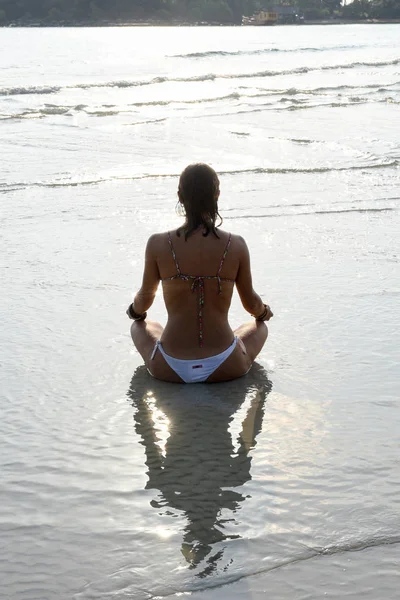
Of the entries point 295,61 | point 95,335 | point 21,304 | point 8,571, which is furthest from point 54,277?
point 295,61

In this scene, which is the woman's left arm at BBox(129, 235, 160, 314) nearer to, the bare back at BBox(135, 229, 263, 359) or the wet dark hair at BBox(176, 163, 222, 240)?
the bare back at BBox(135, 229, 263, 359)

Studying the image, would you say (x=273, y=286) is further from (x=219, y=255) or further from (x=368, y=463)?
(x=368, y=463)

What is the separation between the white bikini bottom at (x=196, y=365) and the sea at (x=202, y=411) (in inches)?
2.4

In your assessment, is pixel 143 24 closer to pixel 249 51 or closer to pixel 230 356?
pixel 249 51

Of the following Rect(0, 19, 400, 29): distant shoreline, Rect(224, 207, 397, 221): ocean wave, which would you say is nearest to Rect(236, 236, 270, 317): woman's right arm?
Rect(224, 207, 397, 221): ocean wave

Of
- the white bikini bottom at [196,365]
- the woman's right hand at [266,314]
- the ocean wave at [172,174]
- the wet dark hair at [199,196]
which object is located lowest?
the white bikini bottom at [196,365]

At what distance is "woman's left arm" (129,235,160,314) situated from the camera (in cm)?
430

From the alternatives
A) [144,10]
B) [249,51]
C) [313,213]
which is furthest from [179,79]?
[144,10]

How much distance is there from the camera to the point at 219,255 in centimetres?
428

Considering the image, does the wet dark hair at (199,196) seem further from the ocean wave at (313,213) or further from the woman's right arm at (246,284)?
the ocean wave at (313,213)

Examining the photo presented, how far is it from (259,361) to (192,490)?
153cm

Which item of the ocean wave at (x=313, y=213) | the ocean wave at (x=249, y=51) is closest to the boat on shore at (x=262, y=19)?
the ocean wave at (x=249, y=51)

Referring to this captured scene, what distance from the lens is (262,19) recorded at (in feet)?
376

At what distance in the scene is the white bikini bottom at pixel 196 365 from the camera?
4.30 m
